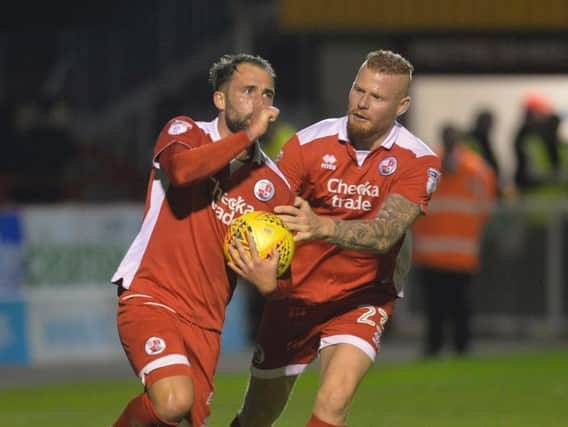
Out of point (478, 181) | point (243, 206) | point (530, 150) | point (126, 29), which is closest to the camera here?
point (243, 206)

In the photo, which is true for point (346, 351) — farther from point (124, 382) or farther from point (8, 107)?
point (8, 107)

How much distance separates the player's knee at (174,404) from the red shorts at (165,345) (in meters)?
0.10

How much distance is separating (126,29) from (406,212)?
1613cm

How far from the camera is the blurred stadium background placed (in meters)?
17.1

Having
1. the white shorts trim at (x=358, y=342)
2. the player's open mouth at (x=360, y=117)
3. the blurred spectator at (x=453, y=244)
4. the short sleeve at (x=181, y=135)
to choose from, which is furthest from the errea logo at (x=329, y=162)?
the blurred spectator at (x=453, y=244)

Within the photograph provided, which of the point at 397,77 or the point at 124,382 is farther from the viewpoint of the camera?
the point at 124,382

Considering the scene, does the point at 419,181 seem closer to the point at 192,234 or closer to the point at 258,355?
the point at 192,234

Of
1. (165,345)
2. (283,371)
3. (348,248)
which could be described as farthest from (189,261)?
(283,371)

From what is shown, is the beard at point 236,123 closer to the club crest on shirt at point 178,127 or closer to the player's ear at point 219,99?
the player's ear at point 219,99

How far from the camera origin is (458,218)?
637 inches

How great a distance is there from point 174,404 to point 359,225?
1.24m

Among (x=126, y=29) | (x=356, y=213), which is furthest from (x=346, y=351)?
(x=126, y=29)

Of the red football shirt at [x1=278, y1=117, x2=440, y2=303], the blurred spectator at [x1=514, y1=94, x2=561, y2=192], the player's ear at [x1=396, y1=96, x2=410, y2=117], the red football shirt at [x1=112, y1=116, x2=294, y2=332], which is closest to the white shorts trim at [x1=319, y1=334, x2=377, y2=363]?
the red football shirt at [x1=278, y1=117, x2=440, y2=303]

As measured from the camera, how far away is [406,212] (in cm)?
788
